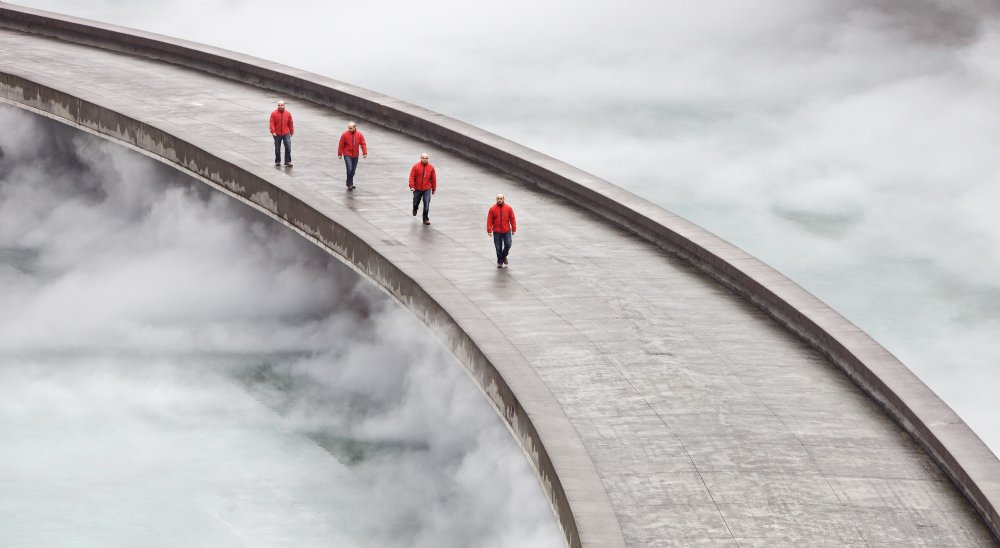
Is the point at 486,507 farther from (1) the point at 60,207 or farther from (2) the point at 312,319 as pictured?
(1) the point at 60,207

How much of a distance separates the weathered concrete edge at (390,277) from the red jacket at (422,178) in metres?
1.42

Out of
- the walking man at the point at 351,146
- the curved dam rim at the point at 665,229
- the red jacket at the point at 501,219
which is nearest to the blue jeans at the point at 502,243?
the red jacket at the point at 501,219

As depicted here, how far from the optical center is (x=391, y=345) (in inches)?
1172

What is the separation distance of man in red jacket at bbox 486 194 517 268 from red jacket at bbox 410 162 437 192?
2141mm

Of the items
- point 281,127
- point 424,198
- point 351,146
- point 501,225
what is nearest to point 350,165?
point 351,146

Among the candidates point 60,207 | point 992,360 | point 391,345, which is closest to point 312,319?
point 391,345

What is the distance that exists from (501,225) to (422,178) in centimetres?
254

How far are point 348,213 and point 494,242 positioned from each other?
2.67m

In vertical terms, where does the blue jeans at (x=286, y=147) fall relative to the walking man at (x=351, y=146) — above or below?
below

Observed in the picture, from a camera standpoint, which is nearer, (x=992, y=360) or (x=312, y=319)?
(x=312, y=319)

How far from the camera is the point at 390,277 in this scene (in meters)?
21.0

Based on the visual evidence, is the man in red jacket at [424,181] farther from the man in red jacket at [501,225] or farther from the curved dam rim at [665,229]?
the curved dam rim at [665,229]

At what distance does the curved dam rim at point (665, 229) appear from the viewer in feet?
50.7

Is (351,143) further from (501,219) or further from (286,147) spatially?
(501,219)
